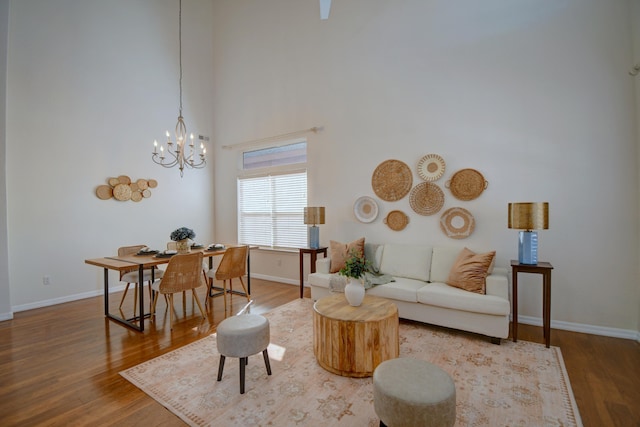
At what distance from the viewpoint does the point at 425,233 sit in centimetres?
417

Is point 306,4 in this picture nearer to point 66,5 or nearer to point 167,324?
point 66,5

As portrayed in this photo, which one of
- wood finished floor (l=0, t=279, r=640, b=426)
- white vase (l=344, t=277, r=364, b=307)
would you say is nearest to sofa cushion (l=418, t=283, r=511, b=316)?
wood finished floor (l=0, t=279, r=640, b=426)

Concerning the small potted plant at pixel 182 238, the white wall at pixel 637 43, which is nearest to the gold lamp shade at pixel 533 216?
the white wall at pixel 637 43

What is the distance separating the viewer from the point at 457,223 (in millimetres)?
3920

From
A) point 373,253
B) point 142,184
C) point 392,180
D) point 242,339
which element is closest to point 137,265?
point 242,339

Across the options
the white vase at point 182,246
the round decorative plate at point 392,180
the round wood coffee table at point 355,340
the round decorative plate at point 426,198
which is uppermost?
the round decorative plate at point 392,180

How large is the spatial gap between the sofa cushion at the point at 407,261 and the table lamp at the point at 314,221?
1.07 metres

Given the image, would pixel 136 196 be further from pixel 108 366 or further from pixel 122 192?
pixel 108 366

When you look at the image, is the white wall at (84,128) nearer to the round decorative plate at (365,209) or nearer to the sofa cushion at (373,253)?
the round decorative plate at (365,209)

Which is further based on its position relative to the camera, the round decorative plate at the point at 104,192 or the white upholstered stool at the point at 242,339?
the round decorative plate at the point at 104,192

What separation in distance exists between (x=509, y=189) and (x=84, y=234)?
6.14m

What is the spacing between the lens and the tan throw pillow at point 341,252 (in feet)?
13.9

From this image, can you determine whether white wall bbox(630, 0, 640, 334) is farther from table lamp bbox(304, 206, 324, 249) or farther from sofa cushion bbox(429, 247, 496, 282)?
table lamp bbox(304, 206, 324, 249)

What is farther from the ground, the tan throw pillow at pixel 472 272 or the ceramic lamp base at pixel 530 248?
the ceramic lamp base at pixel 530 248
